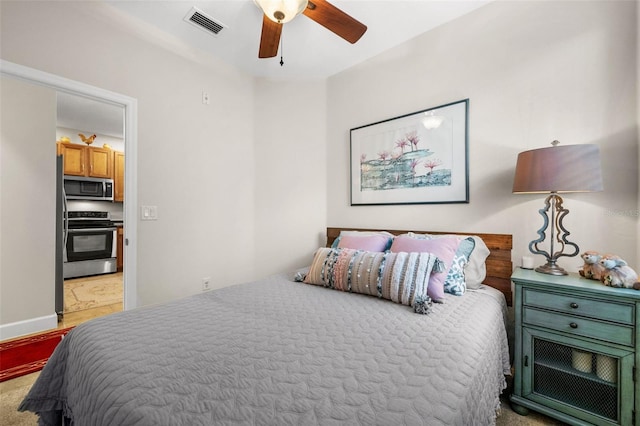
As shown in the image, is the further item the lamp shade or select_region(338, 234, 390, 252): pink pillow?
select_region(338, 234, 390, 252): pink pillow

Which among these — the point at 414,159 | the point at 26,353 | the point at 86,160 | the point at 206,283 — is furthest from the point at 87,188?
the point at 414,159

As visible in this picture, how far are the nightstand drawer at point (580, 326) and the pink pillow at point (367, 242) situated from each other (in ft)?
3.02

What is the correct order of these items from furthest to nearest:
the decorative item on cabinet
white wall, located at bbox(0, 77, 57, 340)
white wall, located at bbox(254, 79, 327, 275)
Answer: the decorative item on cabinet
white wall, located at bbox(254, 79, 327, 275)
white wall, located at bbox(0, 77, 57, 340)

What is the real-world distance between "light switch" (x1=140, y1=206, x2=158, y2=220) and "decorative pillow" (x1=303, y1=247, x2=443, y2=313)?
155 cm

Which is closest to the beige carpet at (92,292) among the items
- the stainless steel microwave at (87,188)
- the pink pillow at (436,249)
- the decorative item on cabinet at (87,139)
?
the stainless steel microwave at (87,188)

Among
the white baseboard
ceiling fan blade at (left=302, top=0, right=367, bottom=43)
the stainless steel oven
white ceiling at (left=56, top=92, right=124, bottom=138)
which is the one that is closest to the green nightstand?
ceiling fan blade at (left=302, top=0, right=367, bottom=43)

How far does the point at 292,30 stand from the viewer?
7.54ft

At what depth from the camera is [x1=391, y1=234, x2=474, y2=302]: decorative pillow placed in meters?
1.57

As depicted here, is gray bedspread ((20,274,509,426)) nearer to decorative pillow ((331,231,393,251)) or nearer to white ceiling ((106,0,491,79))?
decorative pillow ((331,231,393,251))

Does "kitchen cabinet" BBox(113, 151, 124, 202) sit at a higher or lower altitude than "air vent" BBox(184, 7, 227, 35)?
lower

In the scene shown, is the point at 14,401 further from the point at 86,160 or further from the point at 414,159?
the point at 86,160

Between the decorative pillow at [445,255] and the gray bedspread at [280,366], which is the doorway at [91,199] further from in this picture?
the decorative pillow at [445,255]

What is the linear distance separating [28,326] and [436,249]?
147 inches

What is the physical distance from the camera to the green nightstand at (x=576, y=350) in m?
1.26
